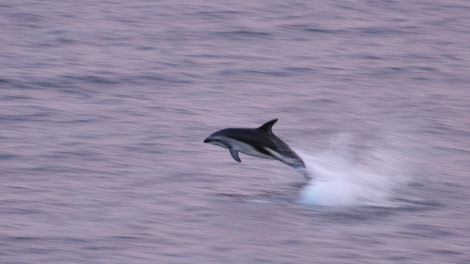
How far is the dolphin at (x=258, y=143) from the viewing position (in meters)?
12.1

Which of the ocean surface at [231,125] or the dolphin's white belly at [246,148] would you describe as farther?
the dolphin's white belly at [246,148]

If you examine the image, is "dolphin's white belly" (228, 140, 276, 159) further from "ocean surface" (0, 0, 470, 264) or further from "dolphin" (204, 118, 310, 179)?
"ocean surface" (0, 0, 470, 264)

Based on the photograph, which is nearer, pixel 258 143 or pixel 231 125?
pixel 258 143

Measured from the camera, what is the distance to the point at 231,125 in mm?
15281

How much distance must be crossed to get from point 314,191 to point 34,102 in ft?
17.7

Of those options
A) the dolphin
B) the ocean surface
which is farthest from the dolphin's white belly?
the ocean surface

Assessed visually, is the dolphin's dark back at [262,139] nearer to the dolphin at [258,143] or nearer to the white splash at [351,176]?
the dolphin at [258,143]

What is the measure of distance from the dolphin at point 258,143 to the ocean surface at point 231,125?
44cm

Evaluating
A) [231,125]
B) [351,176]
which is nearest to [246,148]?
[351,176]

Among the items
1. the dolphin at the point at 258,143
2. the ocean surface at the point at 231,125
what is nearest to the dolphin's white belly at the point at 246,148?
the dolphin at the point at 258,143

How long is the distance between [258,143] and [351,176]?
173 cm

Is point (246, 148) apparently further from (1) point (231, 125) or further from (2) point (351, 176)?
(1) point (231, 125)

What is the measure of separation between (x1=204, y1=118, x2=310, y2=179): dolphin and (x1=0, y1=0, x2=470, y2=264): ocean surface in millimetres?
444

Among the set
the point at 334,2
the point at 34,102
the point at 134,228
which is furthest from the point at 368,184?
the point at 334,2
